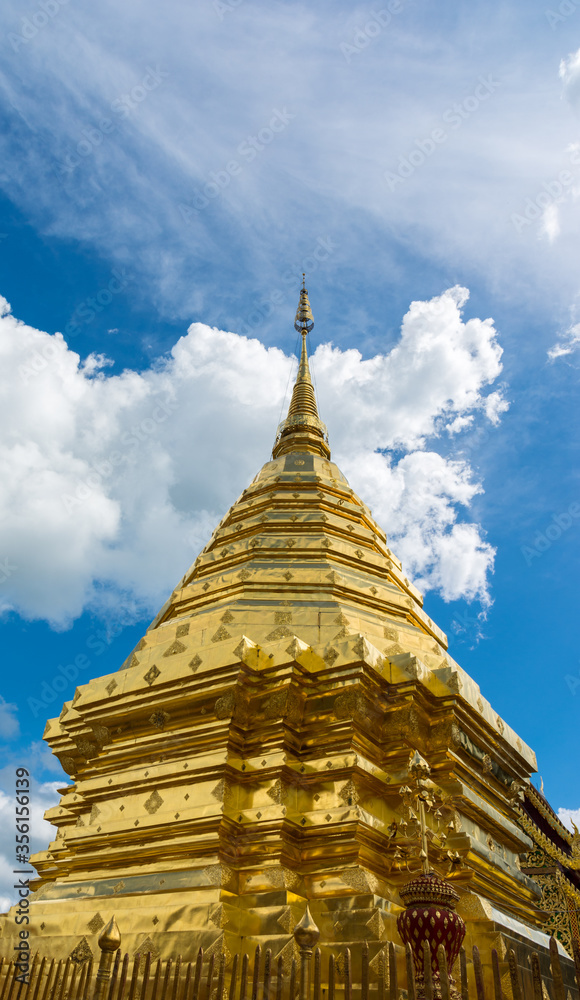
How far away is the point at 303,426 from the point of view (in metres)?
17.7

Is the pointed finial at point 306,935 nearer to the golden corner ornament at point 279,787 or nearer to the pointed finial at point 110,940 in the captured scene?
the pointed finial at point 110,940

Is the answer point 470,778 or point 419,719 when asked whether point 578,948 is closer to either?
point 419,719

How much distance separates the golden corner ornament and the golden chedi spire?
21.1ft

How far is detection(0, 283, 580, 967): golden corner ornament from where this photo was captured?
719 cm

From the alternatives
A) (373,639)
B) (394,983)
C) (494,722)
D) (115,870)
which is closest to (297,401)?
(373,639)

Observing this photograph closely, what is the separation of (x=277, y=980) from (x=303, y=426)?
46.0 feet

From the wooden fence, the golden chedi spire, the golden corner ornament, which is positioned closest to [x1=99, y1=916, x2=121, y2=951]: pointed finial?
the wooden fence

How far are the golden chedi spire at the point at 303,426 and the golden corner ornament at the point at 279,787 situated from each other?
253 inches

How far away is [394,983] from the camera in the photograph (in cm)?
552

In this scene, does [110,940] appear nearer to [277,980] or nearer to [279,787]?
[277,980]

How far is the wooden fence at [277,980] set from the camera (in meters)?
4.13

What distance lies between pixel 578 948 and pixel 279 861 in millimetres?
4116

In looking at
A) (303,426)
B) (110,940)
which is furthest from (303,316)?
(110,940)

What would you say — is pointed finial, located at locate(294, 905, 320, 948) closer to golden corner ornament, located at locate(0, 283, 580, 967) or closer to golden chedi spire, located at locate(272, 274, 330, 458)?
golden corner ornament, located at locate(0, 283, 580, 967)
